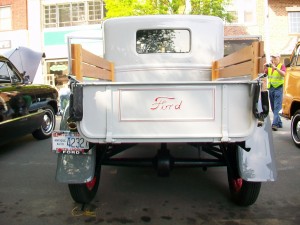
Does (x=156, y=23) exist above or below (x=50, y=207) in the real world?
above

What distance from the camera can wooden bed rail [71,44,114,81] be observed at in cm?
290

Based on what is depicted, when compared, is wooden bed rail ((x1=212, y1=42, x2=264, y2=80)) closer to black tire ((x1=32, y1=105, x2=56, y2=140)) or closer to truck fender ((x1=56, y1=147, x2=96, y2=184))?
truck fender ((x1=56, y1=147, x2=96, y2=184))

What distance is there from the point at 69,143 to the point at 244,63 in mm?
1896

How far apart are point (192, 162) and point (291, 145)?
13.5ft

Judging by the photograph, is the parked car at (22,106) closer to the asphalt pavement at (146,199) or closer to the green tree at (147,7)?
the asphalt pavement at (146,199)

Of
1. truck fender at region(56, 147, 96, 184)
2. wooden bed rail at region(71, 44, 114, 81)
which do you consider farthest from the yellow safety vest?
truck fender at region(56, 147, 96, 184)

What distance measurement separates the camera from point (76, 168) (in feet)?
11.3

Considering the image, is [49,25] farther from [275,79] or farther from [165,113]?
[165,113]

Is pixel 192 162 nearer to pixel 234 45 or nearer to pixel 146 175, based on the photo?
pixel 146 175

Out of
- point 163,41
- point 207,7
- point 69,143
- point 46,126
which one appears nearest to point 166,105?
point 69,143

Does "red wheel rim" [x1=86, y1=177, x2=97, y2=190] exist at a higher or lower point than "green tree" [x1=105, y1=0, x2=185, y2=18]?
lower

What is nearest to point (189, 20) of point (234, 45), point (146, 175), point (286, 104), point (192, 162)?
point (192, 162)

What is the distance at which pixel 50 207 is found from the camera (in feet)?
12.5

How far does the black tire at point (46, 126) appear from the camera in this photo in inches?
305
